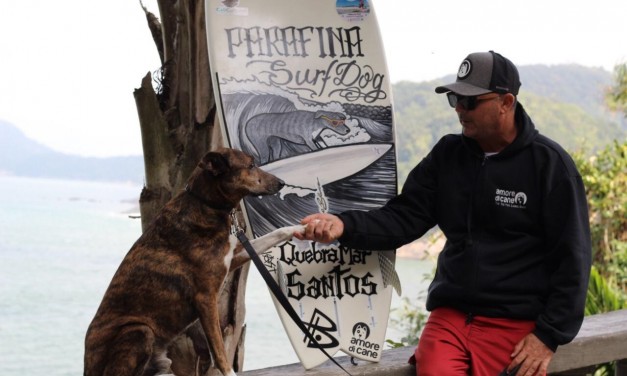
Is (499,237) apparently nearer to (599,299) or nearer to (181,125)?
(181,125)

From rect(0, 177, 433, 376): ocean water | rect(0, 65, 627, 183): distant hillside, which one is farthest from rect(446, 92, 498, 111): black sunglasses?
rect(0, 65, 627, 183): distant hillside

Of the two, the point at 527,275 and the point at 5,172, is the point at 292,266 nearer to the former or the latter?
the point at 527,275

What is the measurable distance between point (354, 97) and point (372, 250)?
0.39m

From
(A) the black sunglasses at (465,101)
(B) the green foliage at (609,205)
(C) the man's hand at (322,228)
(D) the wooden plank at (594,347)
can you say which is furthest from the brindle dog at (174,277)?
(B) the green foliage at (609,205)

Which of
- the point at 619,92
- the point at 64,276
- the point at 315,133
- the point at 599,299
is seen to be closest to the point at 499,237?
the point at 315,133

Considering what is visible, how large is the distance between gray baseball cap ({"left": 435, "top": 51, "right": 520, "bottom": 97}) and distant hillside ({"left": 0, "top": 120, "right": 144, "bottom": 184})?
1022 centimetres

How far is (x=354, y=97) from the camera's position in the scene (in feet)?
7.39

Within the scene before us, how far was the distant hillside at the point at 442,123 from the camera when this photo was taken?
320 inches

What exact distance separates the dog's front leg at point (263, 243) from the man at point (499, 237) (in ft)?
0.24

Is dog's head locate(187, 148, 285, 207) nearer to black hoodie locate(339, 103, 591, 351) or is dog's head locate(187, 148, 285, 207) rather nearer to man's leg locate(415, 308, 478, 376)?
black hoodie locate(339, 103, 591, 351)

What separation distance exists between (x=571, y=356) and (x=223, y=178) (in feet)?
3.91

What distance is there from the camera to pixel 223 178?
175 centimetres

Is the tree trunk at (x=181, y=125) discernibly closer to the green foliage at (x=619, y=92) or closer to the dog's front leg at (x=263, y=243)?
the dog's front leg at (x=263, y=243)

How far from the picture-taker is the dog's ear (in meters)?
1.73
